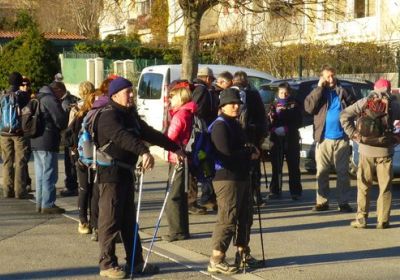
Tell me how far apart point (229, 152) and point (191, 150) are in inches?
24.1

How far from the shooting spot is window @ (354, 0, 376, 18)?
103 feet

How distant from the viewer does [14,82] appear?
486 inches

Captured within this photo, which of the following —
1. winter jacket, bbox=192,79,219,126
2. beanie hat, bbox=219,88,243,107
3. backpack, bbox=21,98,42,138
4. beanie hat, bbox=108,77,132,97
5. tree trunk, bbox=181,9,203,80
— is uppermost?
tree trunk, bbox=181,9,203,80

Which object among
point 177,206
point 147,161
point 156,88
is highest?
point 156,88

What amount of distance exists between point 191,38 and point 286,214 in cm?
450

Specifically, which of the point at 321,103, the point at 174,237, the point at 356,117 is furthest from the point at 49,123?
the point at 356,117

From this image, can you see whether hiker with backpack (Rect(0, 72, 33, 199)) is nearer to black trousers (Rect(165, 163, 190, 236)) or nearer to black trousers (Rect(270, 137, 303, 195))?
black trousers (Rect(165, 163, 190, 236))

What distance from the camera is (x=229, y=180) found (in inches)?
301

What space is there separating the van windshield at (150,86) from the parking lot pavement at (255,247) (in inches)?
278

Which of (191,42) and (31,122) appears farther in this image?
(191,42)

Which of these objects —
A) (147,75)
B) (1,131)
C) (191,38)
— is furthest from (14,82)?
(147,75)

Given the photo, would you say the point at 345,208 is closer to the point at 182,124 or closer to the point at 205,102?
the point at 205,102

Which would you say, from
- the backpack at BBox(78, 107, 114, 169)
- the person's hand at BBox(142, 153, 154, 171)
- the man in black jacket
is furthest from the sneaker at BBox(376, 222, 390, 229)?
the person's hand at BBox(142, 153, 154, 171)

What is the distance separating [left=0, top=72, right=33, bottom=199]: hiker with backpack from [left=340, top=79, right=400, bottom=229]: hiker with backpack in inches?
196
